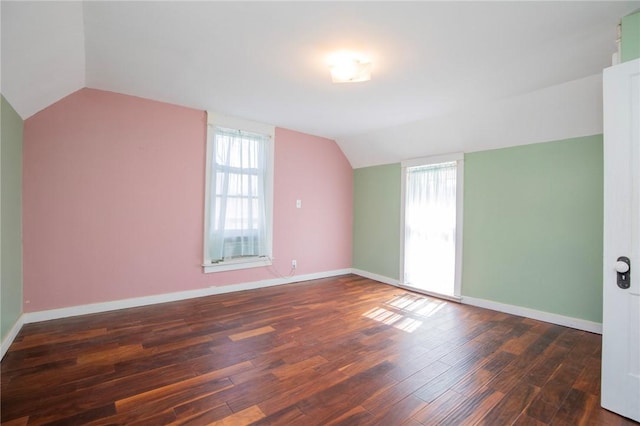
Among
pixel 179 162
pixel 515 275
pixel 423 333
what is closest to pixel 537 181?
pixel 515 275

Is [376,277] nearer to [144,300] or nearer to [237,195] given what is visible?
[237,195]

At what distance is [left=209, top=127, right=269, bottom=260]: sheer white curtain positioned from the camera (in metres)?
3.92

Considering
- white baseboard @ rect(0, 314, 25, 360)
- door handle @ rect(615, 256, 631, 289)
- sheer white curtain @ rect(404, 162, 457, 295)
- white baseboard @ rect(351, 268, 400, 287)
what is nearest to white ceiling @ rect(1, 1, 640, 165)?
sheer white curtain @ rect(404, 162, 457, 295)

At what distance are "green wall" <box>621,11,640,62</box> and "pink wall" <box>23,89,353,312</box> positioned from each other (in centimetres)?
410

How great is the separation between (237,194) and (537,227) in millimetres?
3858

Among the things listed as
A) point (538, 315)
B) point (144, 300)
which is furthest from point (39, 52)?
point (538, 315)

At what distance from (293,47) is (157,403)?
2700 mm

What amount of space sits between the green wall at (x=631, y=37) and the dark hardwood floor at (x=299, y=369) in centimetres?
223

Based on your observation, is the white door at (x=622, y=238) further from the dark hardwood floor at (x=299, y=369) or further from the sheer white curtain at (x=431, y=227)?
the sheer white curtain at (x=431, y=227)

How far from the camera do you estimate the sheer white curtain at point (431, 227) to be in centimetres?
407

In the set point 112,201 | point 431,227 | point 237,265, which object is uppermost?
point 112,201

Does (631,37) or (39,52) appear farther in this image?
(39,52)

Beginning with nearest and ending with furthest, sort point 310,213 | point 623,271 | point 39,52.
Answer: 1. point 623,271
2. point 39,52
3. point 310,213

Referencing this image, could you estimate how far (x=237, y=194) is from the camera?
4.08 m
